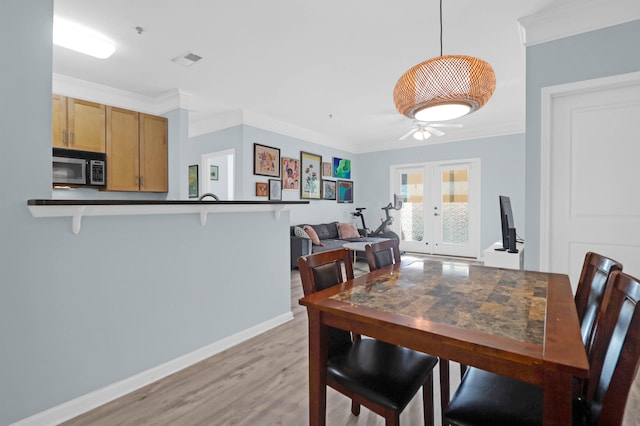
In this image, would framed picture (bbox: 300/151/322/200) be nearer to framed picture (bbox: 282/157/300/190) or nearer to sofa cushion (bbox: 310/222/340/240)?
framed picture (bbox: 282/157/300/190)

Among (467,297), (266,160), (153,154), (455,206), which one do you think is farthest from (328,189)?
(467,297)

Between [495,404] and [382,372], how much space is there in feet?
1.33

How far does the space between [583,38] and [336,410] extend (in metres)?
3.21

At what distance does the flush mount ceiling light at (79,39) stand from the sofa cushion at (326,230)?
413 cm

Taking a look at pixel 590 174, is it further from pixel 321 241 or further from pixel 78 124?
pixel 78 124

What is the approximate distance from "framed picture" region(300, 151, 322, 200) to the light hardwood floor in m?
4.32

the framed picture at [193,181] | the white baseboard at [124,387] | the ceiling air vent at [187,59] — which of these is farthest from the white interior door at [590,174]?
the framed picture at [193,181]

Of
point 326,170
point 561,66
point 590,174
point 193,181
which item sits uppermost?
point 561,66

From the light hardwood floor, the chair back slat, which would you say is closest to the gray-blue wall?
the light hardwood floor

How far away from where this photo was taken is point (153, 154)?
162 inches

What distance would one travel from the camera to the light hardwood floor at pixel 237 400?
162 centimetres

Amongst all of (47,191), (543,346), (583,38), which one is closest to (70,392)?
(47,191)

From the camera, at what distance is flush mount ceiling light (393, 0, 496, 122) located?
5.06ft

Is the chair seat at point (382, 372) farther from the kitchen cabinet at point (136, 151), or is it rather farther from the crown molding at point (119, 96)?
the crown molding at point (119, 96)
